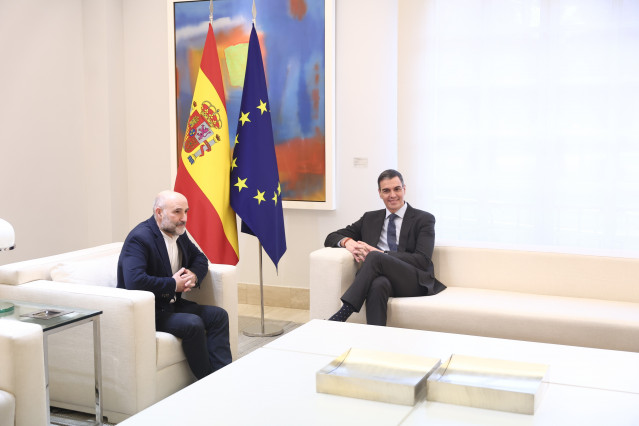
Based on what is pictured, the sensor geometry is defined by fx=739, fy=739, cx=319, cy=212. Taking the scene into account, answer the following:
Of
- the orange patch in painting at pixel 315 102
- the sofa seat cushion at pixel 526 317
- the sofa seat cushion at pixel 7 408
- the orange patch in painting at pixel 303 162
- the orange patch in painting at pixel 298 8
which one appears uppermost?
the orange patch in painting at pixel 298 8

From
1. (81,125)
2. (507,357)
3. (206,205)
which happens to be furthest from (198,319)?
(81,125)

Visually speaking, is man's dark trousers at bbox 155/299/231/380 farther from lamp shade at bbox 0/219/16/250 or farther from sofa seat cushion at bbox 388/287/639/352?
sofa seat cushion at bbox 388/287/639/352

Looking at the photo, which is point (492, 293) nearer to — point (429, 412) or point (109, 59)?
point (429, 412)

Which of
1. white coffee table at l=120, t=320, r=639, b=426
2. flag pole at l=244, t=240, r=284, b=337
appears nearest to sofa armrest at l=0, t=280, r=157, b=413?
white coffee table at l=120, t=320, r=639, b=426

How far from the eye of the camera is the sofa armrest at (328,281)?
4.52 metres

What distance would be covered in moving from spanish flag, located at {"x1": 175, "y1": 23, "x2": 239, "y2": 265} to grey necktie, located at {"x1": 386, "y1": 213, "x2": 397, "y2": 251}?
1042 millimetres

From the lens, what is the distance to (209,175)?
4957mm

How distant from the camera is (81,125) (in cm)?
647

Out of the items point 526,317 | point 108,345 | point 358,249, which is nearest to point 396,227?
point 358,249

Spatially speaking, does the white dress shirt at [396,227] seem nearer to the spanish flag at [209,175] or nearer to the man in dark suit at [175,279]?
the spanish flag at [209,175]

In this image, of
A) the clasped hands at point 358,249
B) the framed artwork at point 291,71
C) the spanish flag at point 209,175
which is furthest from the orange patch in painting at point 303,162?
the clasped hands at point 358,249

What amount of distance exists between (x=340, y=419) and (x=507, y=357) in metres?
0.93

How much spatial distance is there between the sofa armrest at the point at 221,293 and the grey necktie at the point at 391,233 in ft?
3.76

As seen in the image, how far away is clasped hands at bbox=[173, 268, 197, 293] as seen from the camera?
13.0 feet
